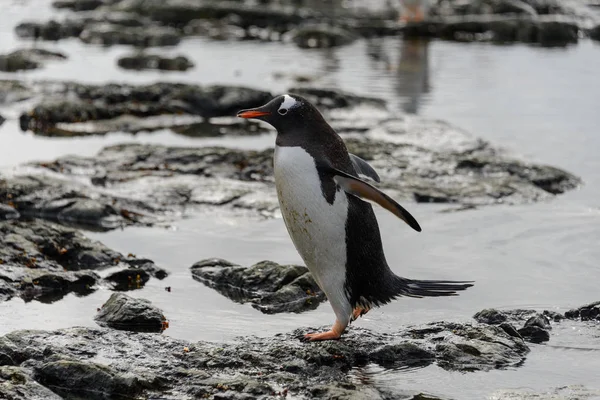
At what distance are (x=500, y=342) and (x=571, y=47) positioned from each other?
14380 mm

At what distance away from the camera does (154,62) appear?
15.9 m

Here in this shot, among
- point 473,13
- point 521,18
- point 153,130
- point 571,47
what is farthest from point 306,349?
point 473,13

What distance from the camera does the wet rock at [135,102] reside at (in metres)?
11.3

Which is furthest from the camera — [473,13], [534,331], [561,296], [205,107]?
[473,13]

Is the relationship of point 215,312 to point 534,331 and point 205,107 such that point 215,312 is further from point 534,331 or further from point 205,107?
point 205,107

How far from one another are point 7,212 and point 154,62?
28.4ft

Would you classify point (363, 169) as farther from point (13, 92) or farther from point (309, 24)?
point (309, 24)

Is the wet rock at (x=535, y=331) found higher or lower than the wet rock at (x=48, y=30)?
lower

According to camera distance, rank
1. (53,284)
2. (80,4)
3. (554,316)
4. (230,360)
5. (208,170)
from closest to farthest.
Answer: (230,360)
(554,316)
(53,284)
(208,170)
(80,4)

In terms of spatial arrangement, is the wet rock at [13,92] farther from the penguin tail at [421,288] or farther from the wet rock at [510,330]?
the wet rock at [510,330]

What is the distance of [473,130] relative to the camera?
1121 cm

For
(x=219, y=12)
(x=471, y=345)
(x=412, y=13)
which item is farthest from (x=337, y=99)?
(x=219, y=12)

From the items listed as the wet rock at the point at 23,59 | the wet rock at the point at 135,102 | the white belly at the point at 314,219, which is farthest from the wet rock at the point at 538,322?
the wet rock at the point at 23,59

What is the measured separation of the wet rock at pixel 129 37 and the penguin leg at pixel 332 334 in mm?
14505
